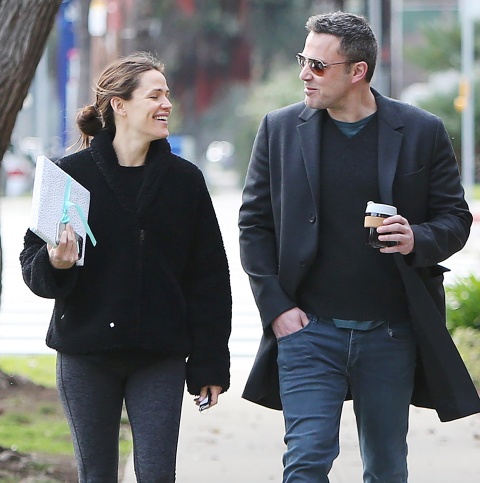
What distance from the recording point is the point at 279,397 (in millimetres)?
4551

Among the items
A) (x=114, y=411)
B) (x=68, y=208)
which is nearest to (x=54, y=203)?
(x=68, y=208)

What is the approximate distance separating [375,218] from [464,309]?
6153 mm

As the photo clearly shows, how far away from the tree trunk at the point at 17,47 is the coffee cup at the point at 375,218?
2.62 m

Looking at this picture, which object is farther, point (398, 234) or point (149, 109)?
point (149, 109)

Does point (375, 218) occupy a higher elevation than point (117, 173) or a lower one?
lower

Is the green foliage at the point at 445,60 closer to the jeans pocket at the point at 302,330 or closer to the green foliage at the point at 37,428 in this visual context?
the green foliage at the point at 37,428

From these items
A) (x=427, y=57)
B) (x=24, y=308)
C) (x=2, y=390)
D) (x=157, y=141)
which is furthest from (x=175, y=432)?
(x=427, y=57)

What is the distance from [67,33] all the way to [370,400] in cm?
2500

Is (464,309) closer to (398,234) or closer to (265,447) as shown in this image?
(265,447)

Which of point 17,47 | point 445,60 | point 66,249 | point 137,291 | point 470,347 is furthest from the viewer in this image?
point 445,60

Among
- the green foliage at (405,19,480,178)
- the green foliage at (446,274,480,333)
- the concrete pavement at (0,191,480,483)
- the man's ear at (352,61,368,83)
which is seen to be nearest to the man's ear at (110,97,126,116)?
the man's ear at (352,61,368,83)

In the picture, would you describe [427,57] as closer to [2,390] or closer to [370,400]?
[2,390]

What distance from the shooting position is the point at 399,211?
4.38 m

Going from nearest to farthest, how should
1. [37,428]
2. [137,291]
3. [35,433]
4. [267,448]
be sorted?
[137,291], [267,448], [35,433], [37,428]
